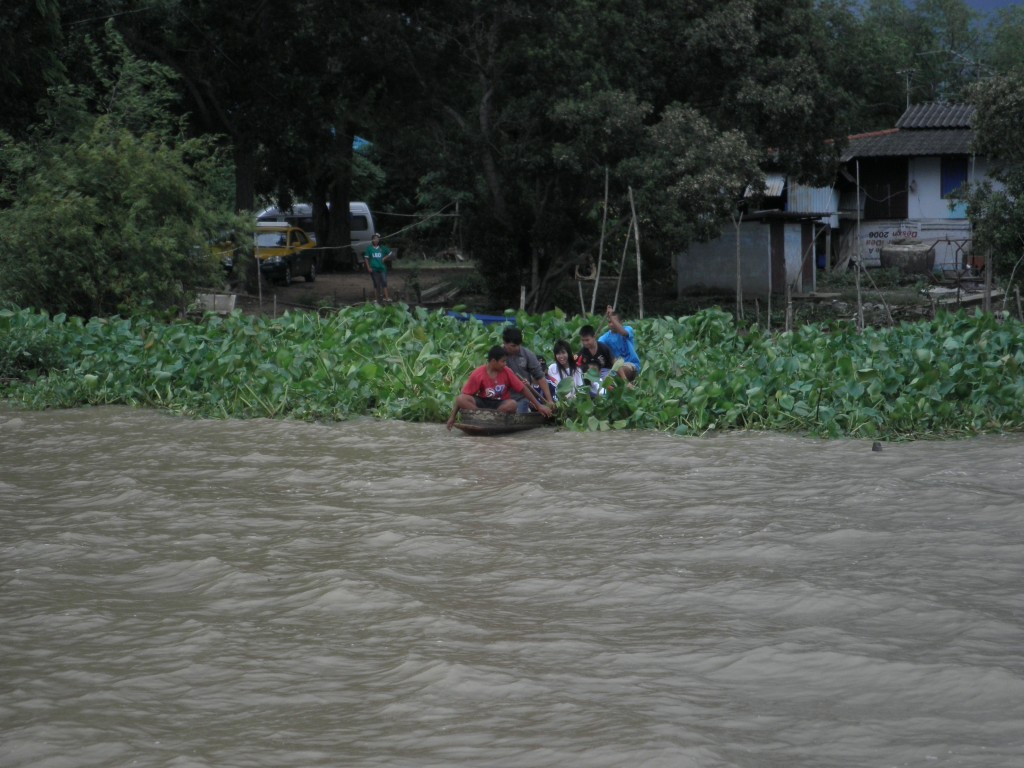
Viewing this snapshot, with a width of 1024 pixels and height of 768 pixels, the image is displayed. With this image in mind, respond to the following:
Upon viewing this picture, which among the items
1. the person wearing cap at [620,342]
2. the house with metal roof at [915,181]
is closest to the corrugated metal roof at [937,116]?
the house with metal roof at [915,181]

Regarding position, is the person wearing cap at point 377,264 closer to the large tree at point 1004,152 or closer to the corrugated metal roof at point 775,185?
the corrugated metal roof at point 775,185

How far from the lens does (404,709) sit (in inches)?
225

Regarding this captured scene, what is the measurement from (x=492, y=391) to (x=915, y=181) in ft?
77.8

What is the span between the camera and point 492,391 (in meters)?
13.3

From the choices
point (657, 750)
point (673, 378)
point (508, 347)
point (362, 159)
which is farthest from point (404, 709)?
point (362, 159)

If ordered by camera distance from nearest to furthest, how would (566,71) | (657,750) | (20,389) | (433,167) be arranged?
(657,750) < (20,389) < (566,71) < (433,167)

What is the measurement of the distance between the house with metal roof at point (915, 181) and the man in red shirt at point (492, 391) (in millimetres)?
21076

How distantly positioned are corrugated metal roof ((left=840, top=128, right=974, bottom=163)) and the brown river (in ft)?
72.4

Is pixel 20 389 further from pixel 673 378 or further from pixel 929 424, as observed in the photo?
pixel 929 424

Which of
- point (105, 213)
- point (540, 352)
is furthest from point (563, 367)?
point (105, 213)

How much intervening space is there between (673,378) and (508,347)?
6.85ft

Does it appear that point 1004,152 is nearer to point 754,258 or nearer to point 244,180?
point 754,258

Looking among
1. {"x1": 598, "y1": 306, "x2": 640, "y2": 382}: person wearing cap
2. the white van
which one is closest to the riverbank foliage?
{"x1": 598, "y1": 306, "x2": 640, "y2": 382}: person wearing cap

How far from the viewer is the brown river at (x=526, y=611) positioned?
537 cm
